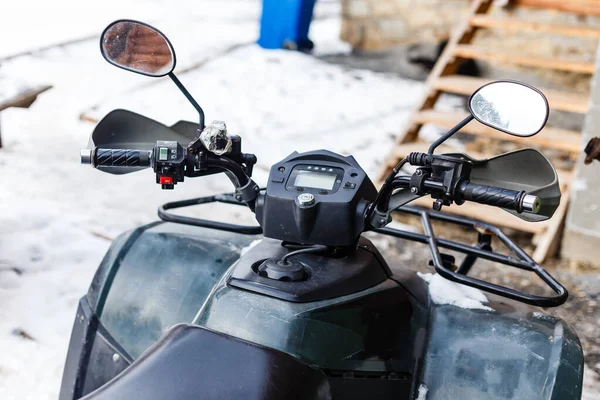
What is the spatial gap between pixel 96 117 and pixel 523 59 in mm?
3361

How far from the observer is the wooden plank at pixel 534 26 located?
195 inches

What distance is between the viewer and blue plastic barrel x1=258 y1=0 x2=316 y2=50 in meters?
8.02

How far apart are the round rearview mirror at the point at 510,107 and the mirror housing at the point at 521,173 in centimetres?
6

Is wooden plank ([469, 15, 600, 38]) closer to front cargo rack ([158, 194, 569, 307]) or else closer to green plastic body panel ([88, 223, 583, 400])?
front cargo rack ([158, 194, 569, 307])

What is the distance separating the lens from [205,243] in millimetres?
1938

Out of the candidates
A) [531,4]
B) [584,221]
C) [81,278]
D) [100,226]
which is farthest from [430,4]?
[81,278]

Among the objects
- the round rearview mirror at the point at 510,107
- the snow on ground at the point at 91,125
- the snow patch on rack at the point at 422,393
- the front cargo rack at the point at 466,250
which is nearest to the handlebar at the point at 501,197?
the round rearview mirror at the point at 510,107

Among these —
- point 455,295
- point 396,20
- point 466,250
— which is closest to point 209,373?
point 455,295

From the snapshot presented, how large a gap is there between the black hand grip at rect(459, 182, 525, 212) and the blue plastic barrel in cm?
682

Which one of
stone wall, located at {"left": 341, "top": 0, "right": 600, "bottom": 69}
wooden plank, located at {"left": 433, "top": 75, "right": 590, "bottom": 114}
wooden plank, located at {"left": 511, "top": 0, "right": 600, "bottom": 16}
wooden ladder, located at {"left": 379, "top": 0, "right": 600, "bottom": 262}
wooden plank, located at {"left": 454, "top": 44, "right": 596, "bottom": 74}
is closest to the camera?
wooden ladder, located at {"left": 379, "top": 0, "right": 600, "bottom": 262}

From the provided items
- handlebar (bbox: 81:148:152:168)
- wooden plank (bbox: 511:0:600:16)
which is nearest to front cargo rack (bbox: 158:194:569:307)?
handlebar (bbox: 81:148:152:168)

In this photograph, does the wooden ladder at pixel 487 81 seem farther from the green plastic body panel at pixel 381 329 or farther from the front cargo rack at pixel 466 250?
the green plastic body panel at pixel 381 329

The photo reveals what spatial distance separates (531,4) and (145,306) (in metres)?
4.67

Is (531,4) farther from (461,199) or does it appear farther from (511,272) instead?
(461,199)
